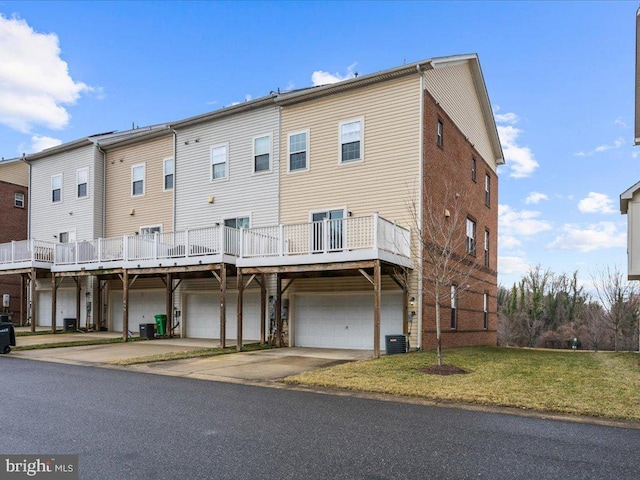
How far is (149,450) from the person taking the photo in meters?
5.20

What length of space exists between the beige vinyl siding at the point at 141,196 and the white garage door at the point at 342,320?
A: 7995mm

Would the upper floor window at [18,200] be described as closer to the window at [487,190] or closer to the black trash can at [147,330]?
the black trash can at [147,330]

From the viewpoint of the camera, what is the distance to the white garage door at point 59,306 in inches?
1007

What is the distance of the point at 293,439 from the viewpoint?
223 inches

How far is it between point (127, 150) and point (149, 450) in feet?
70.7

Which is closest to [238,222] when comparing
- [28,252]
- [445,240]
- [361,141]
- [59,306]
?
[361,141]

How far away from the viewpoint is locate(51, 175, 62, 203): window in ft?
86.1

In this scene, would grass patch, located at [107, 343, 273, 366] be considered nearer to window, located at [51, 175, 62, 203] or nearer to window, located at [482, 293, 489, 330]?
window, located at [482, 293, 489, 330]

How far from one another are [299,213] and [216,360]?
22.3 feet

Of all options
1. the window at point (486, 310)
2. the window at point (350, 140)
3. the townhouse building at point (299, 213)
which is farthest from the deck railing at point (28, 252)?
the window at point (486, 310)

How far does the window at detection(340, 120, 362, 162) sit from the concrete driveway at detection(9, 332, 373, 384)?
679 cm

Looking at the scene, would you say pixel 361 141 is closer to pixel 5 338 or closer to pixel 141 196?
pixel 141 196

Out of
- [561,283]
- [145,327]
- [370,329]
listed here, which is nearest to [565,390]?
[370,329]

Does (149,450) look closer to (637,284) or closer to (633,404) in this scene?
(633,404)
